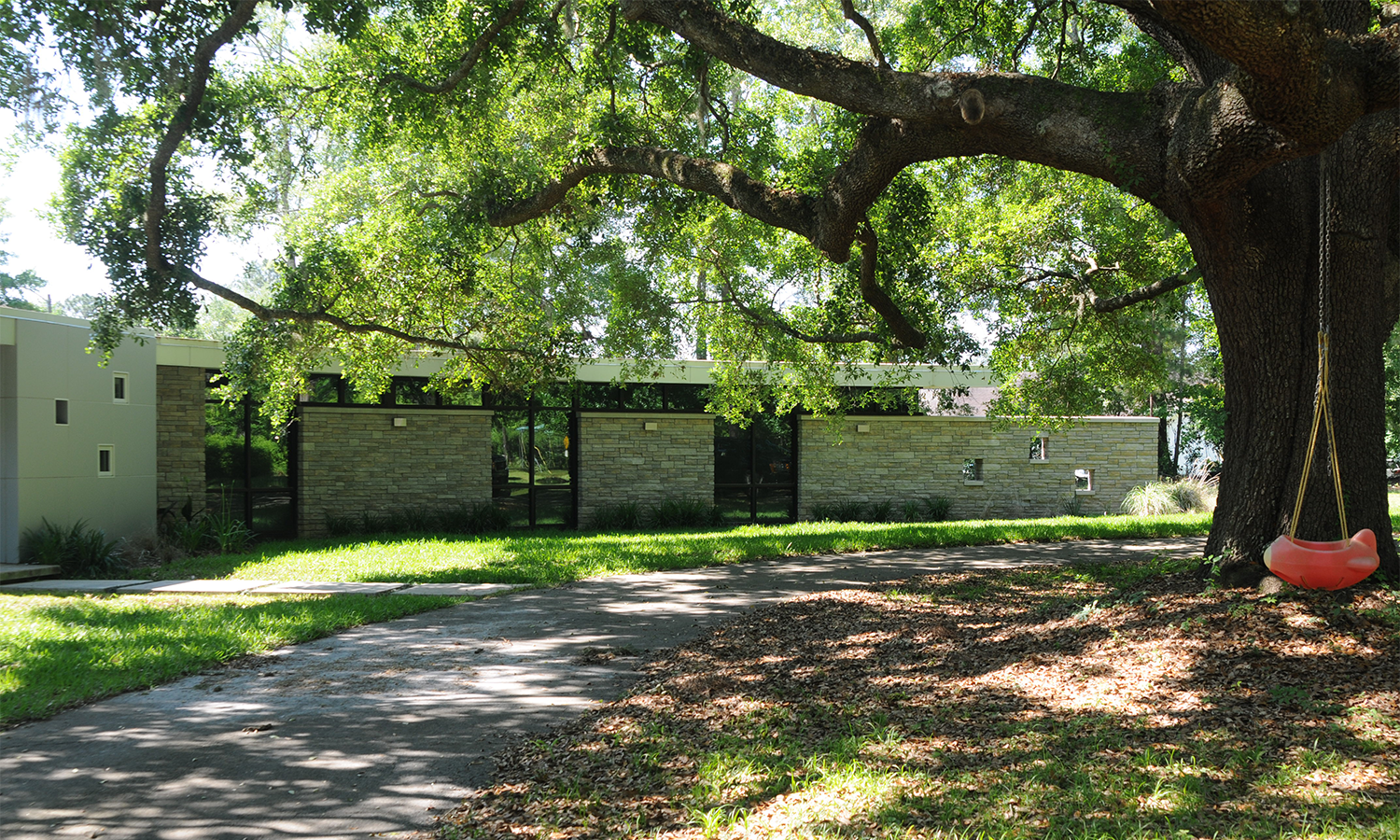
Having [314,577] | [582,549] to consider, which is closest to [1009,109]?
[582,549]

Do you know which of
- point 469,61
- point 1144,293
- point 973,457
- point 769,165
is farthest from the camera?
point 973,457

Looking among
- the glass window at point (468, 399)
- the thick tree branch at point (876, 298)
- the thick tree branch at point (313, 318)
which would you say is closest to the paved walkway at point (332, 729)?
the thick tree branch at point (876, 298)

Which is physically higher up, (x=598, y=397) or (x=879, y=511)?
(x=598, y=397)

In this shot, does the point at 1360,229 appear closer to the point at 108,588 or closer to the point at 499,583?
the point at 499,583

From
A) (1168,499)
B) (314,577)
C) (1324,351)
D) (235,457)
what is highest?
(1324,351)

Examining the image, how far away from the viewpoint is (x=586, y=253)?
49.6 ft

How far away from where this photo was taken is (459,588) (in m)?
10.3

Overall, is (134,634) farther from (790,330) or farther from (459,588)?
(790,330)

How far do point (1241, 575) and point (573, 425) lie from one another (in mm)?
13874

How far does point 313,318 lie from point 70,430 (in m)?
4.24

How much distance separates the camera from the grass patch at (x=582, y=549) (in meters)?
11.5

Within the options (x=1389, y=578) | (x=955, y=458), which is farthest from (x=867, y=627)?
(x=955, y=458)

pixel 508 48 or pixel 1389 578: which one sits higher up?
pixel 508 48

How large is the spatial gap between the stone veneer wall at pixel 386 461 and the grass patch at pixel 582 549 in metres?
1.13
